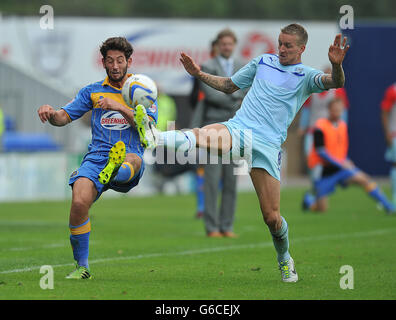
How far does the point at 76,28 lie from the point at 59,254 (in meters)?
A: 20.3

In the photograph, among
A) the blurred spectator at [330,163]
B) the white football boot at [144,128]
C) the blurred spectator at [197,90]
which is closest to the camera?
the white football boot at [144,128]

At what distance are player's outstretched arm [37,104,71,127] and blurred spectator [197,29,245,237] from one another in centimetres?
→ 457

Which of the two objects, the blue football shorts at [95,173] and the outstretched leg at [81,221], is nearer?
the outstretched leg at [81,221]

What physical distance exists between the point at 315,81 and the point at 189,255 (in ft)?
9.83

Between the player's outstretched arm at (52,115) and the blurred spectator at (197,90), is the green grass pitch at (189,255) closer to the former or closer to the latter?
the player's outstretched arm at (52,115)

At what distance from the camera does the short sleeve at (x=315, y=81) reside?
7.80m

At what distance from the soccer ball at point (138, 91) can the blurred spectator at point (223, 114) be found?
466 centimetres

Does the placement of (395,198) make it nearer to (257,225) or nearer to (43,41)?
(257,225)

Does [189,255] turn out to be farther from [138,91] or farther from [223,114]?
[138,91]

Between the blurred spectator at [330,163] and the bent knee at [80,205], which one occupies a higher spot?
the blurred spectator at [330,163]

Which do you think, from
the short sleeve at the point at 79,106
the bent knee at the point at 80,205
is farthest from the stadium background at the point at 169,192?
the short sleeve at the point at 79,106

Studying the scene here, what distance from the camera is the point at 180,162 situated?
21531mm
